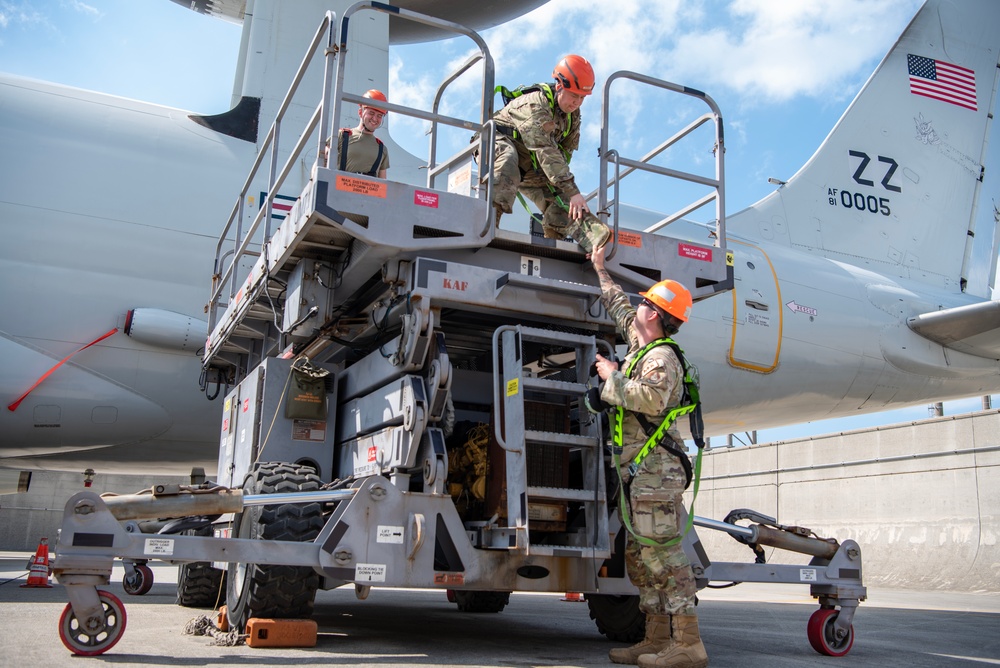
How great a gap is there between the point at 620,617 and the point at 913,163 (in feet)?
32.9

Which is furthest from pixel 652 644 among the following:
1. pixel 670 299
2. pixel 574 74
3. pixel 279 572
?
pixel 574 74

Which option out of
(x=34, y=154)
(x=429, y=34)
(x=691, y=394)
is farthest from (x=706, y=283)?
(x=429, y=34)

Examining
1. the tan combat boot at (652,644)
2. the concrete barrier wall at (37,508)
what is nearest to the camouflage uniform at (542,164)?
the tan combat boot at (652,644)

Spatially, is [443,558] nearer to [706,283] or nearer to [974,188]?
[706,283]

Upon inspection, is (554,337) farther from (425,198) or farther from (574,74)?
(574,74)

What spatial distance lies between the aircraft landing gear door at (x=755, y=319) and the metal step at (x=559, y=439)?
562cm

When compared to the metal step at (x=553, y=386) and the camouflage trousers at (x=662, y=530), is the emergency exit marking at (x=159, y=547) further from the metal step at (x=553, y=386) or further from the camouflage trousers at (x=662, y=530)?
the camouflage trousers at (x=662, y=530)

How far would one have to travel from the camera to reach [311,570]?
416 centimetres

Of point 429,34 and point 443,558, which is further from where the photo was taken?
point 429,34

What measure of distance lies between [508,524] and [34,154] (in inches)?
239

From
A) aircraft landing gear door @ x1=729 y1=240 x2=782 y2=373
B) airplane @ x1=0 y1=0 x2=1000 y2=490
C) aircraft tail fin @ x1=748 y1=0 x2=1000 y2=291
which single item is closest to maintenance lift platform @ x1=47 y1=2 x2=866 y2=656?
airplane @ x1=0 y1=0 x2=1000 y2=490

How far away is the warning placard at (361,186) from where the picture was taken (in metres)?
4.20

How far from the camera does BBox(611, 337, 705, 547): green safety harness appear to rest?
13.6ft

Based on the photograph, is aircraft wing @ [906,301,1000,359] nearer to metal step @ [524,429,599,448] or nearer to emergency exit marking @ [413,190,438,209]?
metal step @ [524,429,599,448]
